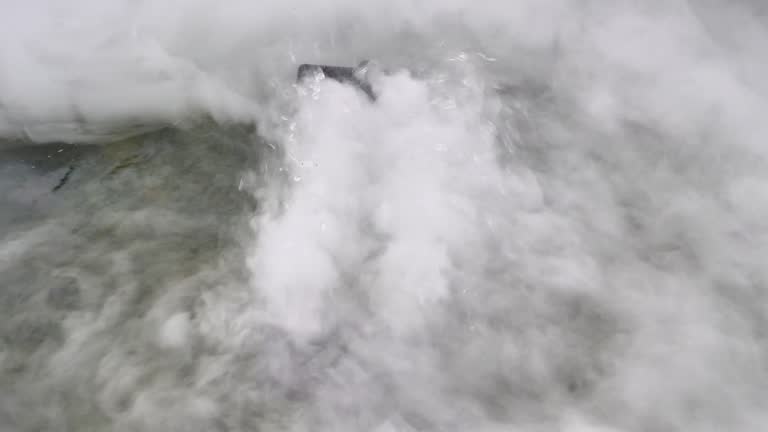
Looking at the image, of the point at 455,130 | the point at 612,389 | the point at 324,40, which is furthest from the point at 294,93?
the point at 612,389

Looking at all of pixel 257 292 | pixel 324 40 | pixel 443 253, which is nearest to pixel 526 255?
pixel 443 253

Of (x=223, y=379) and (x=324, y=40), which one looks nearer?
(x=223, y=379)

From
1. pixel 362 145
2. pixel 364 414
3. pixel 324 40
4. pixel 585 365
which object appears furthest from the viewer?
pixel 324 40

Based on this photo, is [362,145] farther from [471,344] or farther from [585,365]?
[585,365]

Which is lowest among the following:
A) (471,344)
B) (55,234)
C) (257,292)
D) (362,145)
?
(55,234)

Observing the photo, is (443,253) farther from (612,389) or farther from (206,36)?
(206,36)

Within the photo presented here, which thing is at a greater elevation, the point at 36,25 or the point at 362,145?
the point at 362,145

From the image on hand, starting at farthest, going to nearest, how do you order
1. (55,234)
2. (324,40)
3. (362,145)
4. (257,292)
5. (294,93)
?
(324,40) → (294,93) → (362,145) → (55,234) → (257,292)
